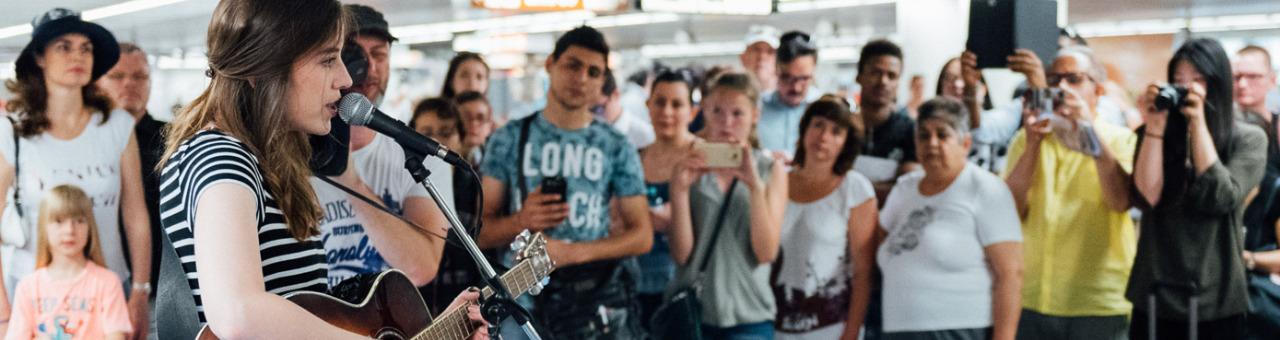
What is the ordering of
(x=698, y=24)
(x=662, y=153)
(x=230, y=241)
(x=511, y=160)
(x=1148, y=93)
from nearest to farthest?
(x=230, y=241) → (x=511, y=160) → (x=1148, y=93) → (x=662, y=153) → (x=698, y=24)

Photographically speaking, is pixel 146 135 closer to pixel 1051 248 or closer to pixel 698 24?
pixel 1051 248

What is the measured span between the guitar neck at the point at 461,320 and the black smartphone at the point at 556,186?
1.33m

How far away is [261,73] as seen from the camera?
1.42 meters

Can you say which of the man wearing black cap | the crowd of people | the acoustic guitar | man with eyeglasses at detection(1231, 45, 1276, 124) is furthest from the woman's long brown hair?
man with eyeglasses at detection(1231, 45, 1276, 124)

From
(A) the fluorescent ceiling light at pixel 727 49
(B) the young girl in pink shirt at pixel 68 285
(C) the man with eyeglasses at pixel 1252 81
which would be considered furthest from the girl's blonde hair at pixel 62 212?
(A) the fluorescent ceiling light at pixel 727 49

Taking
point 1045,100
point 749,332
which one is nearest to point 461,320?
point 749,332

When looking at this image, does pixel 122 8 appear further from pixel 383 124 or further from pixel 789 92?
pixel 789 92

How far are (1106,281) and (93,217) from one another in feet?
12.0

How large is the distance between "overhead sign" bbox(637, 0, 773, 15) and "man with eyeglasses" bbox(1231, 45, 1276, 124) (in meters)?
2.06

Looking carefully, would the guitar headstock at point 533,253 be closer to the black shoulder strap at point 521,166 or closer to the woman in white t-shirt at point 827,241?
the black shoulder strap at point 521,166

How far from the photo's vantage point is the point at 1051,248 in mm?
3672

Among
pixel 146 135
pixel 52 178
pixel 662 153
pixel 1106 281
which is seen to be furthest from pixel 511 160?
pixel 1106 281

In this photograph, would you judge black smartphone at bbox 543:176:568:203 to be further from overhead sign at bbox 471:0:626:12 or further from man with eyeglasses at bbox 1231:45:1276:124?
man with eyeglasses at bbox 1231:45:1276:124

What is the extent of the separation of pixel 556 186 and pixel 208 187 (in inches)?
78.3
